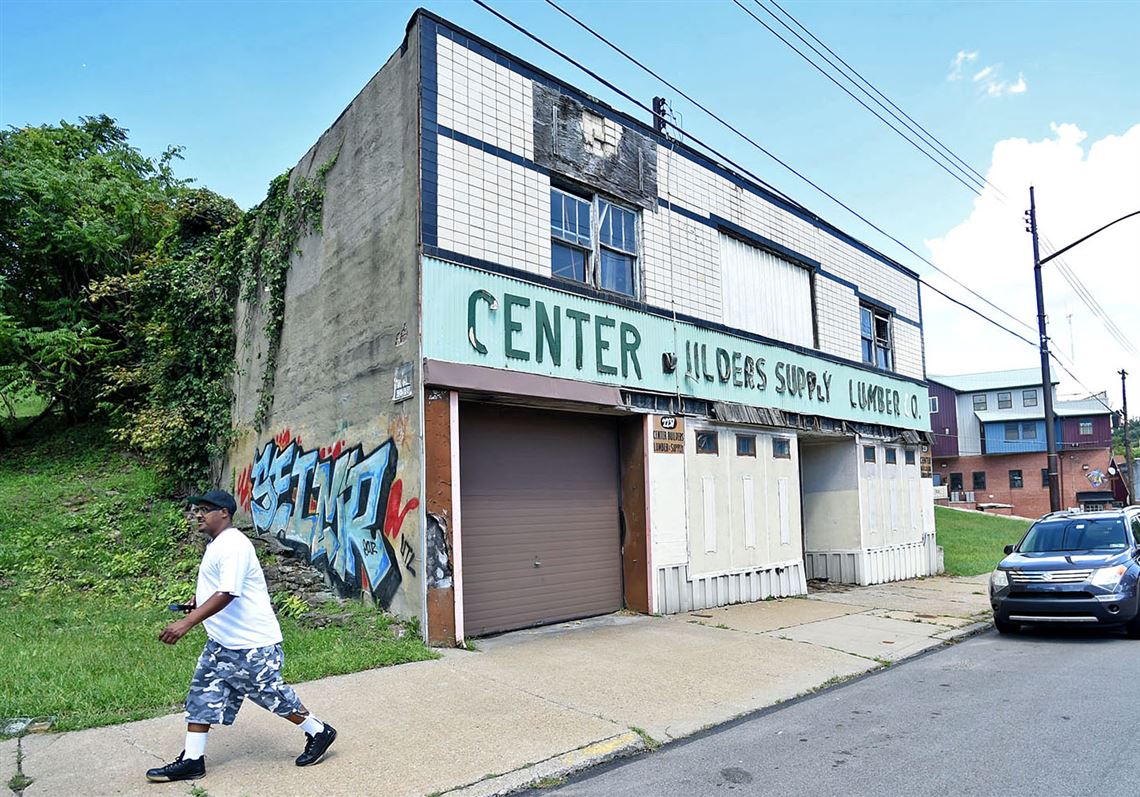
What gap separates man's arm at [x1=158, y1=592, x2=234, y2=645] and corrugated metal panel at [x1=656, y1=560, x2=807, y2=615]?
7780 millimetres

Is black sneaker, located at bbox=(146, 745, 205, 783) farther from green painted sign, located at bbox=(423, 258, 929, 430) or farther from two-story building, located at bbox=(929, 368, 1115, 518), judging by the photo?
two-story building, located at bbox=(929, 368, 1115, 518)

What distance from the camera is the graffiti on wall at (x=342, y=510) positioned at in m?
9.72

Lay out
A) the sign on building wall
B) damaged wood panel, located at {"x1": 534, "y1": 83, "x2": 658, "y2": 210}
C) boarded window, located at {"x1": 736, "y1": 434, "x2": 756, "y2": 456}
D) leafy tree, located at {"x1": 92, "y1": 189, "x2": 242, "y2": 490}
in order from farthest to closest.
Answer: leafy tree, located at {"x1": 92, "y1": 189, "x2": 242, "y2": 490}
boarded window, located at {"x1": 736, "y1": 434, "x2": 756, "y2": 456}
the sign on building wall
damaged wood panel, located at {"x1": 534, "y1": 83, "x2": 658, "y2": 210}

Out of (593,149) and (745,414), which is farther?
(745,414)

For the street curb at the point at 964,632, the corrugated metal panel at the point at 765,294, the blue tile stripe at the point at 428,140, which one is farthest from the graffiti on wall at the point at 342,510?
the corrugated metal panel at the point at 765,294

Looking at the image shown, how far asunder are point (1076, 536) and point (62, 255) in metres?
21.3

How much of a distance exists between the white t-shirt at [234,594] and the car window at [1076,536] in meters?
10.4

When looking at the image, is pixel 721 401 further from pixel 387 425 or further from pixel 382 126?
pixel 382 126

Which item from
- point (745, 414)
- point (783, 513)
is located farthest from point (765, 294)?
point (783, 513)

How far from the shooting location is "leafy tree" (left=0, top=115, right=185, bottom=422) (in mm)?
18031

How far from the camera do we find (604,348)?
454 inches

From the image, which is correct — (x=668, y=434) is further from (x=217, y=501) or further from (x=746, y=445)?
(x=217, y=501)

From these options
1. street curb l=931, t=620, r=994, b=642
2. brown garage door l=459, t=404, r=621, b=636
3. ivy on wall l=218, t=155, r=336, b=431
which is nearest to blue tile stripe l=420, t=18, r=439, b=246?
brown garage door l=459, t=404, r=621, b=636

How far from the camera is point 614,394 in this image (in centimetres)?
1147
